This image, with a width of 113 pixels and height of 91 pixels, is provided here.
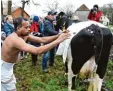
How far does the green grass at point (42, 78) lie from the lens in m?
7.17

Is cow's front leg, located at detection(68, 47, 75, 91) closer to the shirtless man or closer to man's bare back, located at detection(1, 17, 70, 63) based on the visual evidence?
the shirtless man

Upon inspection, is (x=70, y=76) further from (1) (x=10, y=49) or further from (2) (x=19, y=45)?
(2) (x=19, y=45)

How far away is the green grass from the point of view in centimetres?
717

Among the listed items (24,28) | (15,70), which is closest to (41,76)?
(15,70)

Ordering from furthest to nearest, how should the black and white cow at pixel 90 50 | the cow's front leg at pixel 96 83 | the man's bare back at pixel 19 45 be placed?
the cow's front leg at pixel 96 83 < the black and white cow at pixel 90 50 < the man's bare back at pixel 19 45

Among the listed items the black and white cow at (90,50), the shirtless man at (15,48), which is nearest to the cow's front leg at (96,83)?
the black and white cow at (90,50)

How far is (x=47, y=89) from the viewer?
7066mm

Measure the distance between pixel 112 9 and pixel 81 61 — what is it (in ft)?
225

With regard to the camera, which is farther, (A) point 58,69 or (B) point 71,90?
(A) point 58,69

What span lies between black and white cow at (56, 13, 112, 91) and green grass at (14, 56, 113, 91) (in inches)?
30.7

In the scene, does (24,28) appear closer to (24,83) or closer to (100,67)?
(100,67)

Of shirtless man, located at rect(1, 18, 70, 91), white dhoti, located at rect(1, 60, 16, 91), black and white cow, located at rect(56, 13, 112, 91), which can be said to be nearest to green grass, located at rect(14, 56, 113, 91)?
black and white cow, located at rect(56, 13, 112, 91)

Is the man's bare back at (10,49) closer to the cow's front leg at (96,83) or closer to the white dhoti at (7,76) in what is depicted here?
the white dhoti at (7,76)

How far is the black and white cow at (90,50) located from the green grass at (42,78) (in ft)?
2.56
